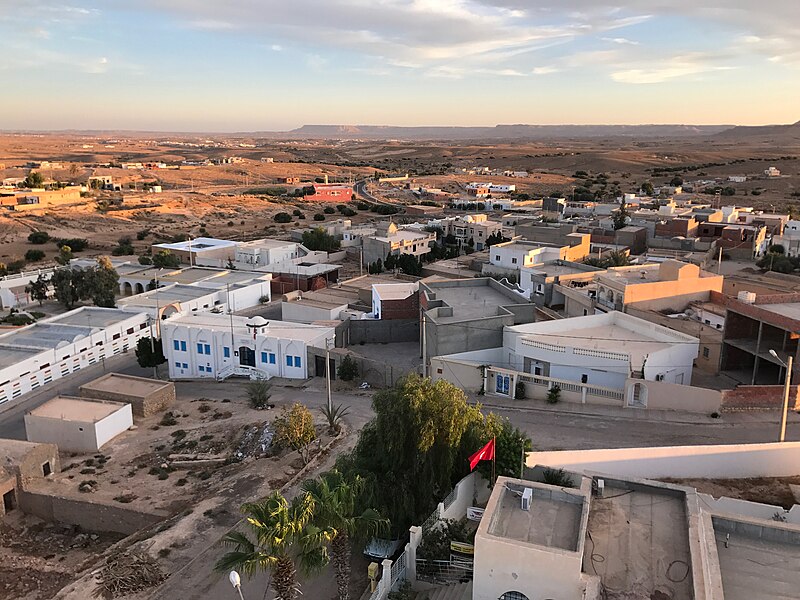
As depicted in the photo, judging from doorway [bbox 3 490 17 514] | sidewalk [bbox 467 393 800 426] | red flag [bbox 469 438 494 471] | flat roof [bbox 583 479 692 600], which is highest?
red flag [bbox 469 438 494 471]

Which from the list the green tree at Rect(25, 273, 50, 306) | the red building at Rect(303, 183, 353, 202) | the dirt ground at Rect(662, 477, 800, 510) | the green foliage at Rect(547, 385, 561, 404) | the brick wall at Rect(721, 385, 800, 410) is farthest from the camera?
the red building at Rect(303, 183, 353, 202)

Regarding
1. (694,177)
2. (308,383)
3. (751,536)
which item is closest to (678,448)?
(751,536)

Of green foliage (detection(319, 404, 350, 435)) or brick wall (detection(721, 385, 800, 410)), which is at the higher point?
brick wall (detection(721, 385, 800, 410))

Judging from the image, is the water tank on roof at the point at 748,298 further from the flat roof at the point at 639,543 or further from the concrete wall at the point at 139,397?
the concrete wall at the point at 139,397

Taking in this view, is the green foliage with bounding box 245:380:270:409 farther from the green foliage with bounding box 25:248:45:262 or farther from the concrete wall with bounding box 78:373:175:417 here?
the green foliage with bounding box 25:248:45:262

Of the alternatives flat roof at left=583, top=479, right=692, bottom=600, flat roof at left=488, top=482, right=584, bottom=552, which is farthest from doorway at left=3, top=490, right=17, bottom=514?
flat roof at left=583, top=479, right=692, bottom=600

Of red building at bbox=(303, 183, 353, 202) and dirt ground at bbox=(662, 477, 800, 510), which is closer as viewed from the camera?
dirt ground at bbox=(662, 477, 800, 510)

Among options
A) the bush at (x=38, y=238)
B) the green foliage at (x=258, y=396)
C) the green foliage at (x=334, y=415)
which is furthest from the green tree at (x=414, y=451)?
the bush at (x=38, y=238)
